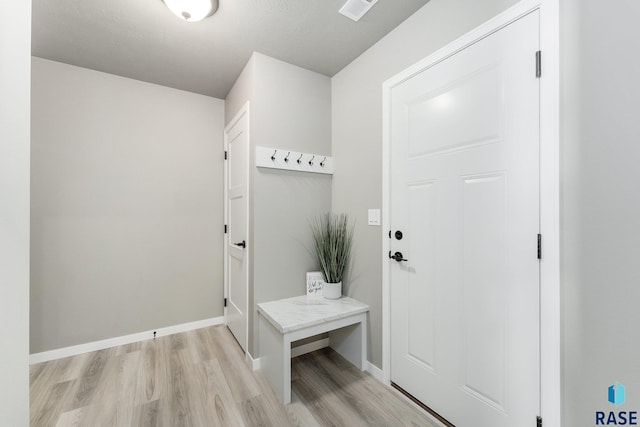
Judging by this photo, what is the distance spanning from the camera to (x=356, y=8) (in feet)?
5.42

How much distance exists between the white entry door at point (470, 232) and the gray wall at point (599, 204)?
0.36 ft

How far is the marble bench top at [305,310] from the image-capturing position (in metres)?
1.75

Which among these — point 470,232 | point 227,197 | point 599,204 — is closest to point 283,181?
point 227,197

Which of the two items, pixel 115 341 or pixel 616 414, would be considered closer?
pixel 616 414

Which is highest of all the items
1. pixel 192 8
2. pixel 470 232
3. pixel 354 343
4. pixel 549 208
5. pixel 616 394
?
pixel 192 8

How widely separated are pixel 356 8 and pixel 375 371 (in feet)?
8.08

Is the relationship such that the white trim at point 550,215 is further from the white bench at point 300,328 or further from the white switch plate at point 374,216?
the white bench at point 300,328

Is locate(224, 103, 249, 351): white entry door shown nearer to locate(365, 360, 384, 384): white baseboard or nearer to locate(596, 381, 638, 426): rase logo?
locate(365, 360, 384, 384): white baseboard

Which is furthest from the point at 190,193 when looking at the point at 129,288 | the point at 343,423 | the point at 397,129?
the point at 343,423

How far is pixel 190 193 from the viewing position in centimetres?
277

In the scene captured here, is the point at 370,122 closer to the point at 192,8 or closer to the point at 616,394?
the point at 192,8

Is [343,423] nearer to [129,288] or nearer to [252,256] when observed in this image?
[252,256]

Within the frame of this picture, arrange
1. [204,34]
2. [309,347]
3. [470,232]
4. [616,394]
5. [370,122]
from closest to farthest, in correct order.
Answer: [616,394]
[470,232]
[204,34]
[370,122]
[309,347]

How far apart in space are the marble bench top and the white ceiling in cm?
199
